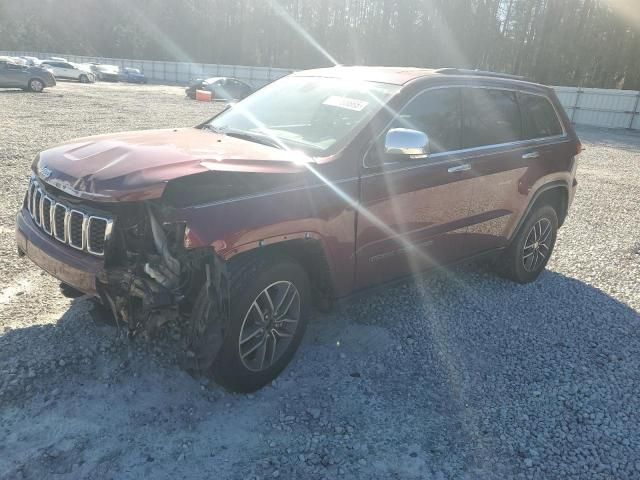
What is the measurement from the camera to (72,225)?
2.88m

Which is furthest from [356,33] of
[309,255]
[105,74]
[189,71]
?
[309,255]

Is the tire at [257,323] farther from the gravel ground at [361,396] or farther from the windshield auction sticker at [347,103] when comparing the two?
the windshield auction sticker at [347,103]

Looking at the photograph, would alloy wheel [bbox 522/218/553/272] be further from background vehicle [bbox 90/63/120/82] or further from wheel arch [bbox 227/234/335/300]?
background vehicle [bbox 90/63/120/82]

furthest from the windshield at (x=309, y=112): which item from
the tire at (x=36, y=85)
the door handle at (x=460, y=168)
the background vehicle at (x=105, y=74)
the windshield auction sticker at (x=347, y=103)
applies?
the background vehicle at (x=105, y=74)

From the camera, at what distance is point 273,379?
Result: 131 inches

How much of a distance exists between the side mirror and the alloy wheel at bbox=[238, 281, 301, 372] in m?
1.11

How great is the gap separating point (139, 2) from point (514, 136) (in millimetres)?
70235

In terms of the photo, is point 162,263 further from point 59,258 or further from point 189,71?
point 189,71

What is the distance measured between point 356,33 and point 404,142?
54.8 metres

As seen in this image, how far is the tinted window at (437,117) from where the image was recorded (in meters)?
3.78

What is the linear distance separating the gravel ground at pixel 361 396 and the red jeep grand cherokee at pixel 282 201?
391 mm

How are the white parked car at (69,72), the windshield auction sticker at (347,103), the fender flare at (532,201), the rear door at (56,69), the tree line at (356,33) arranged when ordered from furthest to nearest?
1. the tree line at (356,33)
2. the white parked car at (69,72)
3. the rear door at (56,69)
4. the fender flare at (532,201)
5. the windshield auction sticker at (347,103)

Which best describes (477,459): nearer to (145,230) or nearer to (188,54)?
(145,230)

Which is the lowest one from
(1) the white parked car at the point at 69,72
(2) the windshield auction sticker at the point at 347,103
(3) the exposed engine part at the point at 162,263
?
(1) the white parked car at the point at 69,72
